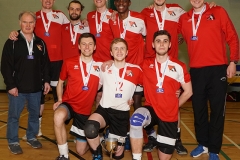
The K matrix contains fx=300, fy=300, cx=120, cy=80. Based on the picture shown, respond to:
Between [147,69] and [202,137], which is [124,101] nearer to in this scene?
Result: [147,69]

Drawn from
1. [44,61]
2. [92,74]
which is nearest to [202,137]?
[92,74]

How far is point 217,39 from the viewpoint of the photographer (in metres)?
3.79

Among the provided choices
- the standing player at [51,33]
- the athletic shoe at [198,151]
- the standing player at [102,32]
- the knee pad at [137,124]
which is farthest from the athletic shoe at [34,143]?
the athletic shoe at [198,151]

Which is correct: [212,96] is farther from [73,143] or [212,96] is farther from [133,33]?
[73,143]

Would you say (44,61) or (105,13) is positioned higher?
(105,13)

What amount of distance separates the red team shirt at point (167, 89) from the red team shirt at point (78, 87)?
0.69 meters

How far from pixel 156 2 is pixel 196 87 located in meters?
1.30

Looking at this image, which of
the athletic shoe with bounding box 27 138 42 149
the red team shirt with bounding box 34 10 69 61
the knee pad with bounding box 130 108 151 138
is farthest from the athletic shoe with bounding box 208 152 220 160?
the red team shirt with bounding box 34 10 69 61

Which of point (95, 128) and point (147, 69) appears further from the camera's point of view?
point (147, 69)

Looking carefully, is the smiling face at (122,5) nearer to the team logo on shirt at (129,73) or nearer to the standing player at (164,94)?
the standing player at (164,94)

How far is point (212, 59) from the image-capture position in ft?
12.4

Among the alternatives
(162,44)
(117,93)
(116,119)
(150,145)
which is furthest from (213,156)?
(162,44)

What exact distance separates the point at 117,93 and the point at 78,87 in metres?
0.54

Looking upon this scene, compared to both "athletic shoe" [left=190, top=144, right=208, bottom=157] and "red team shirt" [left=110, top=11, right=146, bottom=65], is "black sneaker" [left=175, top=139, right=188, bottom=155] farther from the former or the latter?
"red team shirt" [left=110, top=11, right=146, bottom=65]
